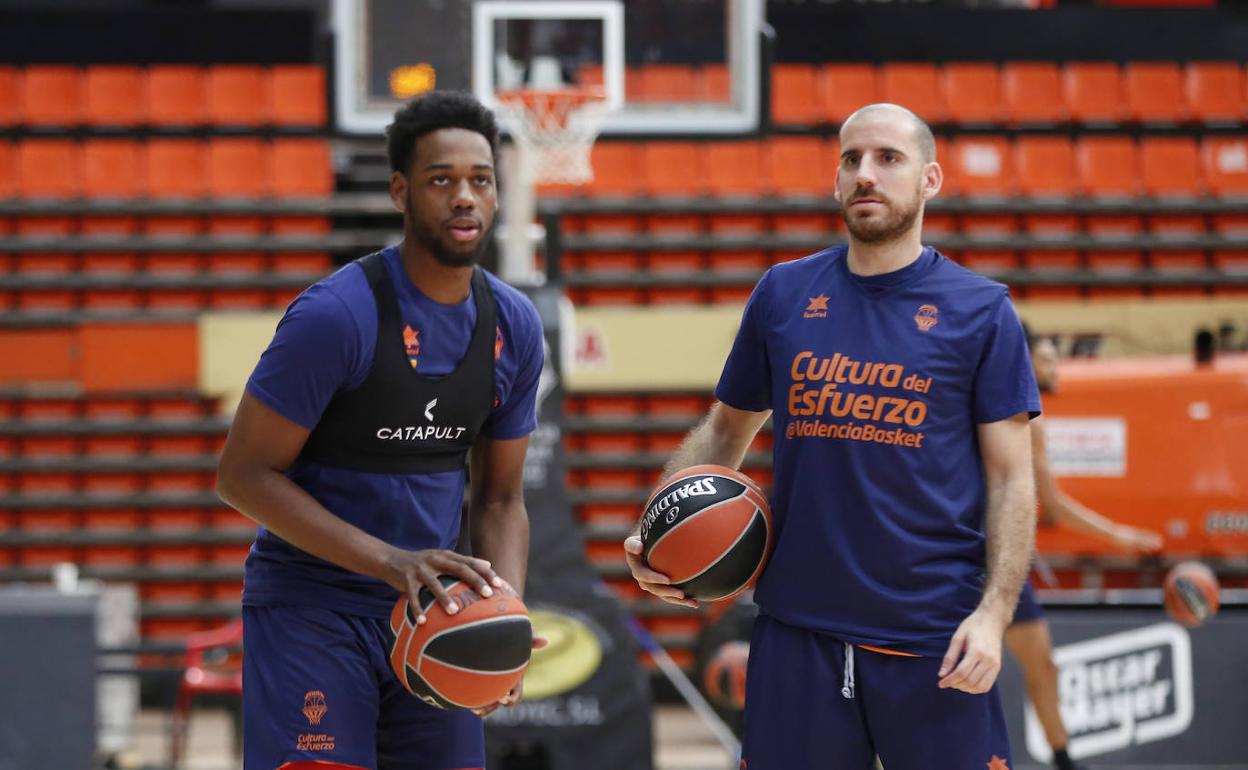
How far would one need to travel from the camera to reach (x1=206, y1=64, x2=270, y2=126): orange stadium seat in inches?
488

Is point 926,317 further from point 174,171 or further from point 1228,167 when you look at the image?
point 1228,167

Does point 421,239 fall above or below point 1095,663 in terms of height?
above

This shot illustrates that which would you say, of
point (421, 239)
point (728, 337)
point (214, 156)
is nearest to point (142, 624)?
point (214, 156)

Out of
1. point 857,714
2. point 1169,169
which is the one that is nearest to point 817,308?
point 857,714

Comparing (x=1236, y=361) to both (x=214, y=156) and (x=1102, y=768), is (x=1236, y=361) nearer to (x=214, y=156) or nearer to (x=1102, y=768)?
(x=1102, y=768)

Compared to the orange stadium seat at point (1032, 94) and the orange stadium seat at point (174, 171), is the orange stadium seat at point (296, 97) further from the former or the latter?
the orange stadium seat at point (1032, 94)

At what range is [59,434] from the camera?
11984 mm

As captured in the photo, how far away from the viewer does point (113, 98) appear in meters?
12.4

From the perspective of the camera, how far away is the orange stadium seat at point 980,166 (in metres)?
12.5

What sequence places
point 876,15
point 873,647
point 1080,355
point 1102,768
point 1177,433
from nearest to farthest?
point 873,647
point 1102,768
point 1177,433
point 1080,355
point 876,15

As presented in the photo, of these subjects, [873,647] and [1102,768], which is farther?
[1102,768]

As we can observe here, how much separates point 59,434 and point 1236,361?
28.5 ft

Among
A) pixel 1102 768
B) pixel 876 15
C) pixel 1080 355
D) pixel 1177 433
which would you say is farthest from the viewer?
pixel 876 15

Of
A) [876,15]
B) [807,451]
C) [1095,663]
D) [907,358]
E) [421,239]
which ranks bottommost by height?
A: [1095,663]
